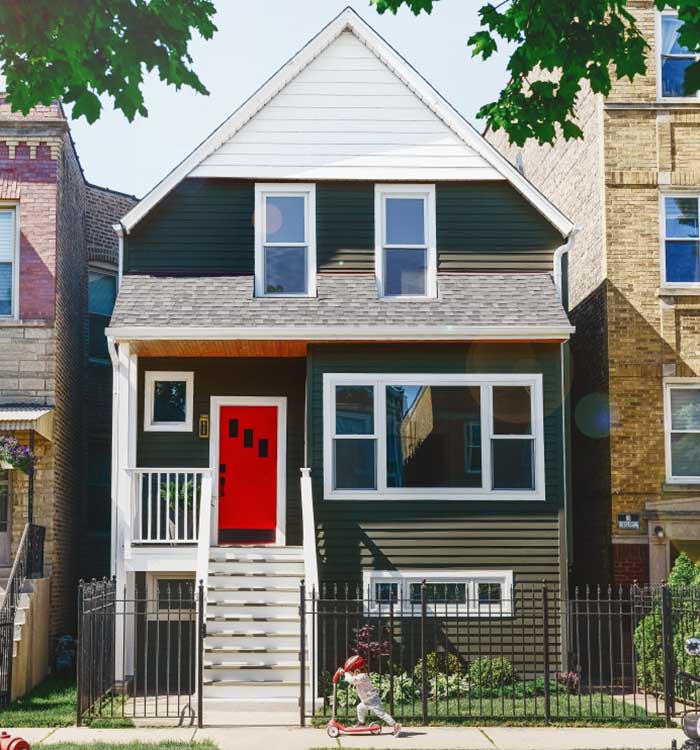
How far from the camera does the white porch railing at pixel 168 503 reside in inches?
691

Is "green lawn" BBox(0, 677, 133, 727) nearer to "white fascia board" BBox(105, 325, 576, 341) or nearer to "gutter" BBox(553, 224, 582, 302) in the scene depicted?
"white fascia board" BBox(105, 325, 576, 341)

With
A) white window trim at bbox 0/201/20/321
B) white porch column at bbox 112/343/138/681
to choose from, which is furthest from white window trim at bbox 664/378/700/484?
white window trim at bbox 0/201/20/321

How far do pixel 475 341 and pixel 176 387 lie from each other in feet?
16.0

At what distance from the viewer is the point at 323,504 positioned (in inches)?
701

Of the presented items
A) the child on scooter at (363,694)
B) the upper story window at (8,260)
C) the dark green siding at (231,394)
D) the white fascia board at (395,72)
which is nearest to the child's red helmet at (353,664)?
the child on scooter at (363,694)

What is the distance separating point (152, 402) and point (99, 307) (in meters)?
5.25

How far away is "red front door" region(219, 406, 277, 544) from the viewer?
19359mm

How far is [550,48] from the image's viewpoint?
38.1 ft

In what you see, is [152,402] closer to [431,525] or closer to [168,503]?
[168,503]

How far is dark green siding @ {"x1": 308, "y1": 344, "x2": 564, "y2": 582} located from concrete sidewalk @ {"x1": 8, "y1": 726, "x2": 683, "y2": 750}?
13.0 feet

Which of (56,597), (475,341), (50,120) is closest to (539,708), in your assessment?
(475,341)

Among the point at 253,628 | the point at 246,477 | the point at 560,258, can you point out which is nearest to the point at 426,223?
the point at 560,258

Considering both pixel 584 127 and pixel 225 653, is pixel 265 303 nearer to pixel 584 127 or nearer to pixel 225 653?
pixel 225 653

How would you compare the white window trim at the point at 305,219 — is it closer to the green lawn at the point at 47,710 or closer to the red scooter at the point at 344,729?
the green lawn at the point at 47,710
